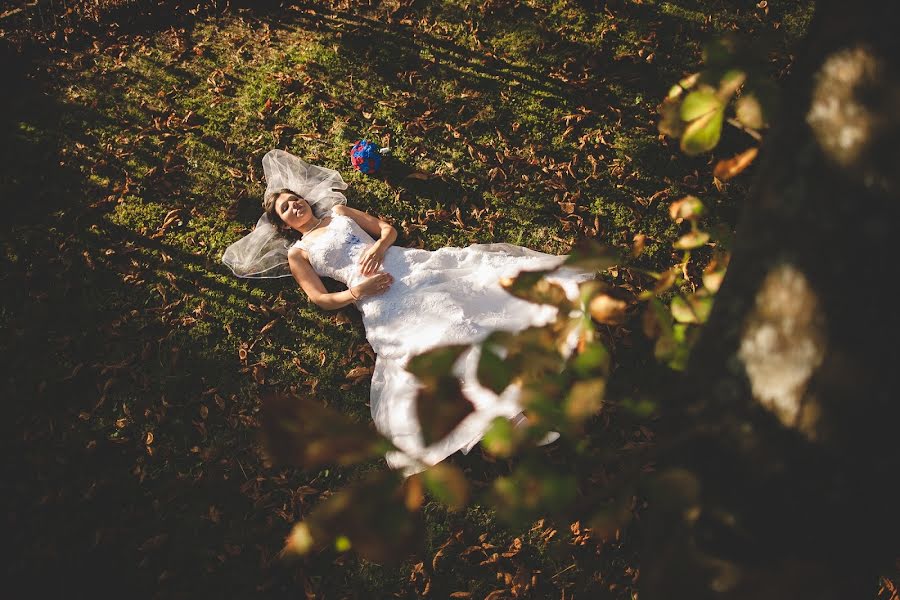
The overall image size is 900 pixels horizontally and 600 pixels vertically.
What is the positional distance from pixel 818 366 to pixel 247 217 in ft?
16.2

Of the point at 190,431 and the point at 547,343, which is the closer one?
the point at 547,343

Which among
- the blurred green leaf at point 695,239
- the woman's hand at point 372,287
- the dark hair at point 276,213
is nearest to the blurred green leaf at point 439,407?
the blurred green leaf at point 695,239

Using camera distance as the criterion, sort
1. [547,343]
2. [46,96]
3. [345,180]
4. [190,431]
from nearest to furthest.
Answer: [547,343]
[190,431]
[345,180]
[46,96]

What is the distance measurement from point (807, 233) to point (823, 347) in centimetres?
22

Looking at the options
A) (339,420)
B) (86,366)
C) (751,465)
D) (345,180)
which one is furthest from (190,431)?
Result: (751,465)

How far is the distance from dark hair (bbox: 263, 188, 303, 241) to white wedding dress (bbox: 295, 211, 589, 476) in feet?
0.81

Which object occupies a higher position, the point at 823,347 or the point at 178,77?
the point at 823,347

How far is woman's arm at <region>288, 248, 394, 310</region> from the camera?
4.07 meters

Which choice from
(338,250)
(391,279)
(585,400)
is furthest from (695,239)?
(338,250)

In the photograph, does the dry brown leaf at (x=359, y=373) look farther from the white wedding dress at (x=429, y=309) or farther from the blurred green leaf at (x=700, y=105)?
the blurred green leaf at (x=700, y=105)

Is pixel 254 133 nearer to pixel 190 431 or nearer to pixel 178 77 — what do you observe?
pixel 178 77

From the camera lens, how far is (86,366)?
14.3ft

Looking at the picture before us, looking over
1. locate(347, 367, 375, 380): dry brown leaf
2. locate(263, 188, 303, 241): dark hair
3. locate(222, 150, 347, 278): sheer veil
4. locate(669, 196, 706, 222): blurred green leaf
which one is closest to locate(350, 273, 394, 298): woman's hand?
locate(347, 367, 375, 380): dry brown leaf

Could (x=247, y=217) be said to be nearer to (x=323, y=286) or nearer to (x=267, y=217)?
(x=267, y=217)
